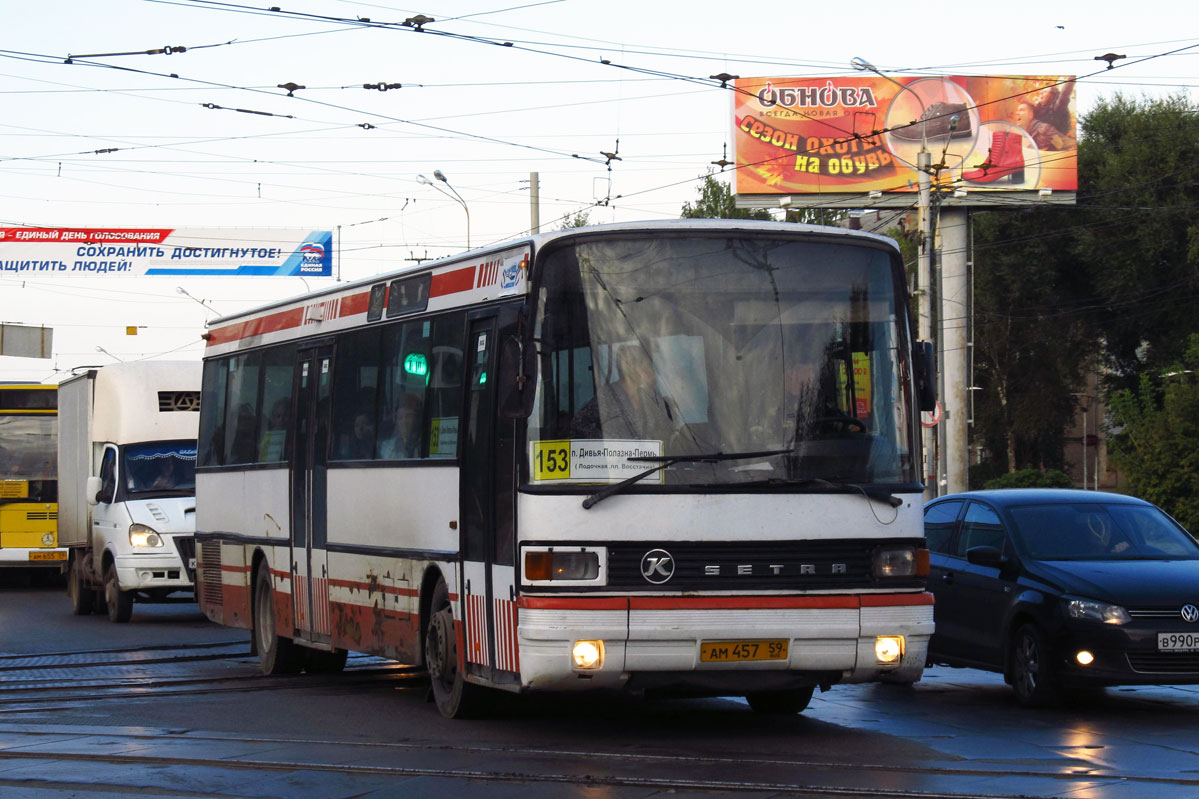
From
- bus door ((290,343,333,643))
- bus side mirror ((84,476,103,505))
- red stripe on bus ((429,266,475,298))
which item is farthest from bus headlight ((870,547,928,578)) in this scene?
bus side mirror ((84,476,103,505))

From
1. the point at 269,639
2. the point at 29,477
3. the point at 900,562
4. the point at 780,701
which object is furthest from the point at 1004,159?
the point at 900,562

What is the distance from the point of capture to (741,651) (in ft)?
30.7

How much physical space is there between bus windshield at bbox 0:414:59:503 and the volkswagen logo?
22729 mm

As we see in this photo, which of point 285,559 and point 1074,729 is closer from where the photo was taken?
point 1074,729

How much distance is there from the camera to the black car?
11.2m

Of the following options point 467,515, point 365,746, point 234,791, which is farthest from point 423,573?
point 234,791

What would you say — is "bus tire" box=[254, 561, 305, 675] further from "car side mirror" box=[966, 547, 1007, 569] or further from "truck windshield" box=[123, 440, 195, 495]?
"truck windshield" box=[123, 440, 195, 495]

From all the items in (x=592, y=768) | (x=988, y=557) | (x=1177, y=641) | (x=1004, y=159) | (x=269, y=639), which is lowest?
(x=592, y=768)

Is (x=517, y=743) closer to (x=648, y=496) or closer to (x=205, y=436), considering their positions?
(x=648, y=496)

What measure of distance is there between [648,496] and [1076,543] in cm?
454

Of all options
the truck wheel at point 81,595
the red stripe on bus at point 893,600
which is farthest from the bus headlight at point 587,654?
the truck wheel at point 81,595

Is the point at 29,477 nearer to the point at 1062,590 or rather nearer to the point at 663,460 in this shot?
the point at 1062,590

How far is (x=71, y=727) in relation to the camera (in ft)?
36.0

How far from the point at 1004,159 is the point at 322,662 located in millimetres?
42765
